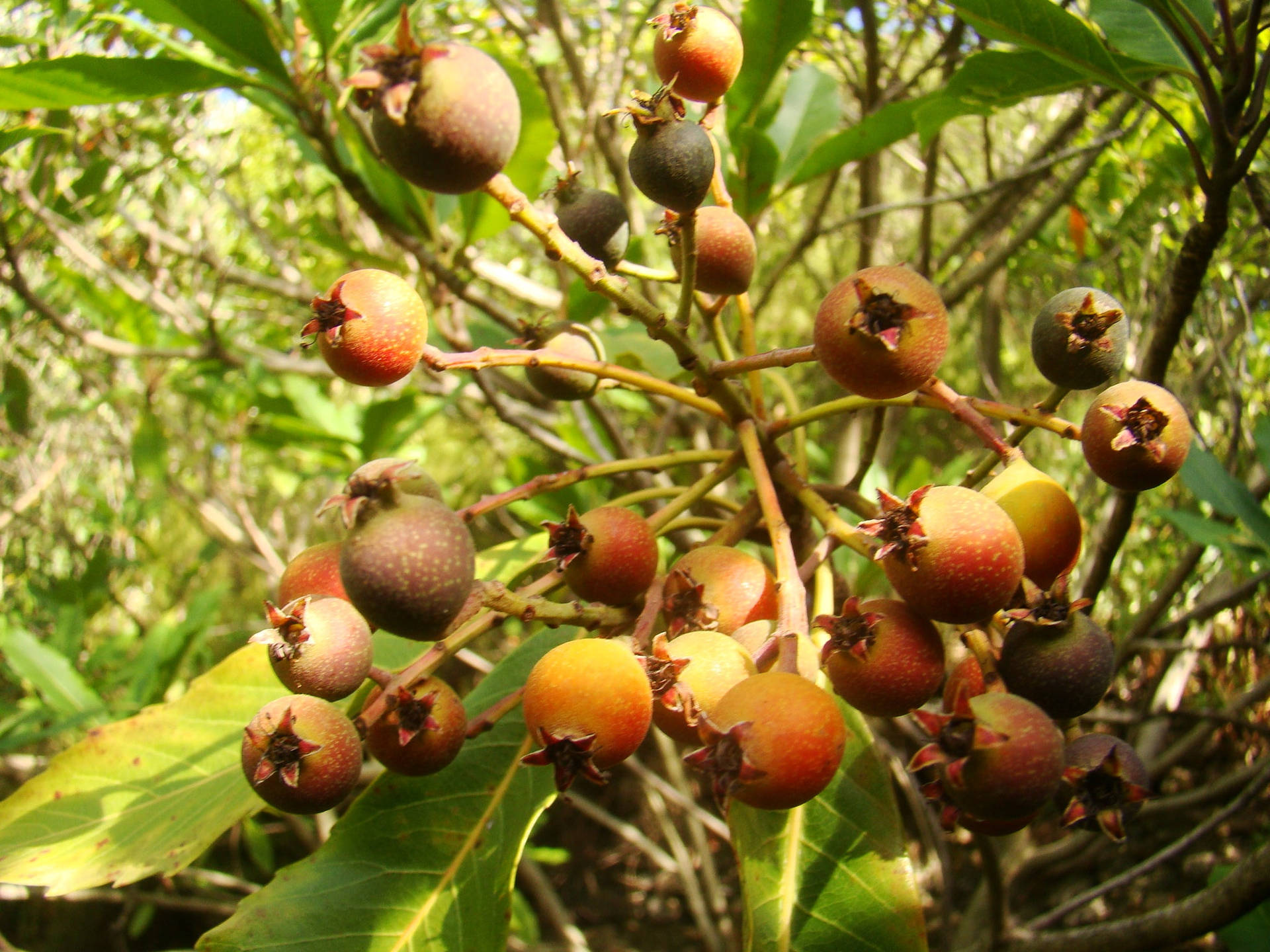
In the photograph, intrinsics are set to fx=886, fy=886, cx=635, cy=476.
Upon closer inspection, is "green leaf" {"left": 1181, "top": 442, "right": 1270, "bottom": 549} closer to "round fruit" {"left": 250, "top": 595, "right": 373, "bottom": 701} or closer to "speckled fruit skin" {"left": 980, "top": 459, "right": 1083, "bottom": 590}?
"speckled fruit skin" {"left": 980, "top": 459, "right": 1083, "bottom": 590}

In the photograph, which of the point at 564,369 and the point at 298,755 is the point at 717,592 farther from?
the point at 298,755

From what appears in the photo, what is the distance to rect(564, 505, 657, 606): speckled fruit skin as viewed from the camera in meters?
0.97

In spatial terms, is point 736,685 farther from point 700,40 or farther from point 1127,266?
point 1127,266

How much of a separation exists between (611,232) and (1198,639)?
2159 millimetres

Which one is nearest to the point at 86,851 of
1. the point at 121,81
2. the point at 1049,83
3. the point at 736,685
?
the point at 736,685

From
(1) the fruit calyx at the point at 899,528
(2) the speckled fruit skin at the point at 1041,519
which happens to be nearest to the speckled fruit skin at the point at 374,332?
(1) the fruit calyx at the point at 899,528

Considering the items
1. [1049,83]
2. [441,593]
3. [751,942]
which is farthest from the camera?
[1049,83]

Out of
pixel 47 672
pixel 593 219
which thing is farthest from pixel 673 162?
pixel 47 672

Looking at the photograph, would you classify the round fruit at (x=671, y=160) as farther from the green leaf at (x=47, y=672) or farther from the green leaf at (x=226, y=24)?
the green leaf at (x=47, y=672)

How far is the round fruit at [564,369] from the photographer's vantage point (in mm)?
1155

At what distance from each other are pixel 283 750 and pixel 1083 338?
93cm

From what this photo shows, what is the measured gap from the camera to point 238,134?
4449 millimetres

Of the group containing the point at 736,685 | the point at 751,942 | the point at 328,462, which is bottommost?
the point at 328,462

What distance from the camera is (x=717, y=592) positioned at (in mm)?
1009
